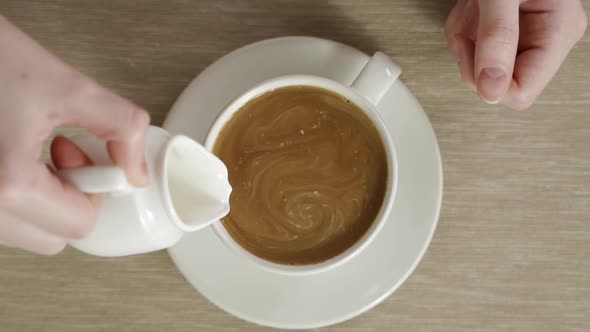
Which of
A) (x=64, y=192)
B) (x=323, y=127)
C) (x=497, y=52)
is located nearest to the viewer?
(x=64, y=192)

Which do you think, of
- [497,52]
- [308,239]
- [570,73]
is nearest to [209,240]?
[308,239]

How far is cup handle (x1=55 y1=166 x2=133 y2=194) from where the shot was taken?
27.0 inches

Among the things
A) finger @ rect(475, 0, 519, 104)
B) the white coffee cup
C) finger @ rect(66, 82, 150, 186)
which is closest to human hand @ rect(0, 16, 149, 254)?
finger @ rect(66, 82, 150, 186)

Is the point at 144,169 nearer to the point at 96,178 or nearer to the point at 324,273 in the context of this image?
the point at 96,178

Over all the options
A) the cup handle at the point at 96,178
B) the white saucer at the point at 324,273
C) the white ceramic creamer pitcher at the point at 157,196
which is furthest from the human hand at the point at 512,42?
the cup handle at the point at 96,178

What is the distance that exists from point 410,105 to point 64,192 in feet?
1.93

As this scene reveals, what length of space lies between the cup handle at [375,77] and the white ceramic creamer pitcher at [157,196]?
0.94ft

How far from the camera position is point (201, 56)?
43.7 inches

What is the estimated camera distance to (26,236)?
0.78 m

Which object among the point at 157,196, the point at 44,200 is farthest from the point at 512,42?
the point at 44,200

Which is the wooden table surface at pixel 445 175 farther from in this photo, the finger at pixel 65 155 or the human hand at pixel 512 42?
Answer: the finger at pixel 65 155

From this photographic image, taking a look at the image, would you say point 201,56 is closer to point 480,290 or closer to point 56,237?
point 56,237

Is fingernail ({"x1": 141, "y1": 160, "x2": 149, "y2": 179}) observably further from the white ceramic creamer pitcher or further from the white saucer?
the white saucer

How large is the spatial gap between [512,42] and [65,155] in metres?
0.64
